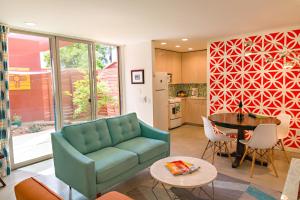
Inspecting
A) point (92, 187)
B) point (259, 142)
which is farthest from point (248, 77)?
point (92, 187)

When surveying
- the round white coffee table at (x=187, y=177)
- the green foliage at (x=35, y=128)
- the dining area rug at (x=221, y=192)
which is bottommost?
the dining area rug at (x=221, y=192)

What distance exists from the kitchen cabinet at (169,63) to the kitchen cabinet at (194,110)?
2.85ft

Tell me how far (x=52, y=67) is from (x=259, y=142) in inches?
159

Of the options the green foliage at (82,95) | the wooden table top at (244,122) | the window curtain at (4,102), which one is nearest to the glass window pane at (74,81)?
the green foliage at (82,95)

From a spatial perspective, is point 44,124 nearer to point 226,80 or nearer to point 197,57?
point 226,80

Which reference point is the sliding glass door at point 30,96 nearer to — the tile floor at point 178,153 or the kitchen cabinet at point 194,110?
the tile floor at point 178,153

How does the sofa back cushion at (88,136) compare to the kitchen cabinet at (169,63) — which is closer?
the sofa back cushion at (88,136)

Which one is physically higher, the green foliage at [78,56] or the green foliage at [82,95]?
the green foliage at [78,56]

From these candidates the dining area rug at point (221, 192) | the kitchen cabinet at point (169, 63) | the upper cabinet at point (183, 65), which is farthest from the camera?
the upper cabinet at point (183, 65)

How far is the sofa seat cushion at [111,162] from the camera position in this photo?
2490 millimetres

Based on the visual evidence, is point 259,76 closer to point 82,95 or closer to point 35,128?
point 82,95

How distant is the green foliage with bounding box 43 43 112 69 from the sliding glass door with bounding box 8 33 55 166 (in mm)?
229

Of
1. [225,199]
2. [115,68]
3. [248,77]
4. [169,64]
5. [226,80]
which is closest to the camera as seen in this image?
[225,199]

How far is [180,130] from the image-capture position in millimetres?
6059
